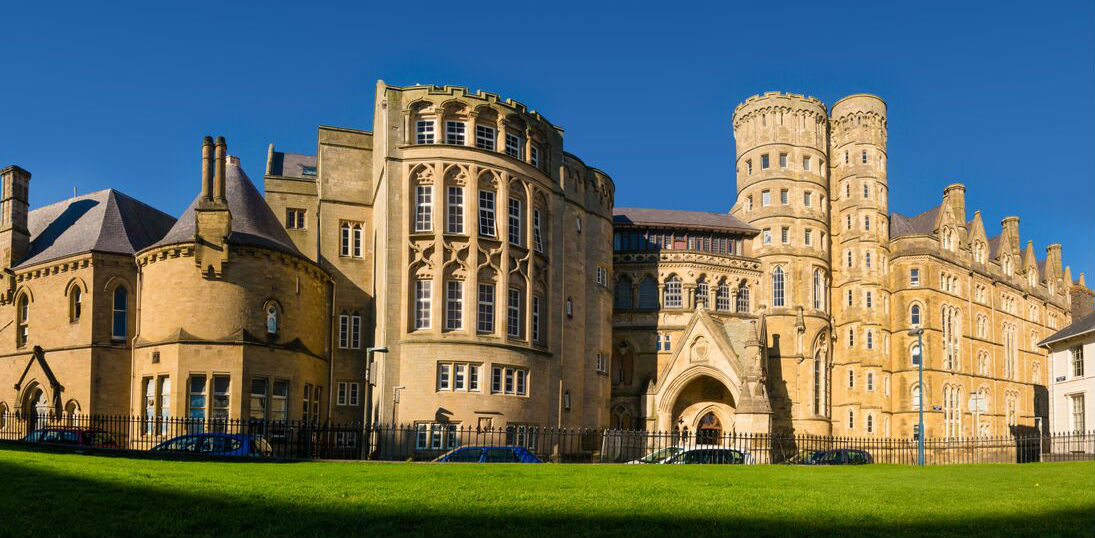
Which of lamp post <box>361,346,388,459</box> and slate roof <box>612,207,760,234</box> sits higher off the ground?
slate roof <box>612,207,760,234</box>

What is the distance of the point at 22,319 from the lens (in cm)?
4578

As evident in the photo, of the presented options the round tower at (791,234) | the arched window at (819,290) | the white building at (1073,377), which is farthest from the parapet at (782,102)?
the white building at (1073,377)

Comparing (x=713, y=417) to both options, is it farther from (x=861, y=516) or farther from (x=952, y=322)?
Answer: (x=861, y=516)

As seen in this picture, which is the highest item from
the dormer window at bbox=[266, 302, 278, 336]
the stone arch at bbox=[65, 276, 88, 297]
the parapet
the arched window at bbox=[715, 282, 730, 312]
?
the parapet

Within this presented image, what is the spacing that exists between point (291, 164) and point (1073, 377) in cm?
4504

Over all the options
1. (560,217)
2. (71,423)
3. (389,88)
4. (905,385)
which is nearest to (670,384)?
(560,217)

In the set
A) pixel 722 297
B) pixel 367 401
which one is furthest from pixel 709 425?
pixel 367 401

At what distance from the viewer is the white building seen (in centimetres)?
4988

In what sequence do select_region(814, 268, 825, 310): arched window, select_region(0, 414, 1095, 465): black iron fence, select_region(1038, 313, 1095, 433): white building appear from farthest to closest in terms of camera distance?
select_region(814, 268, 825, 310): arched window → select_region(1038, 313, 1095, 433): white building → select_region(0, 414, 1095, 465): black iron fence

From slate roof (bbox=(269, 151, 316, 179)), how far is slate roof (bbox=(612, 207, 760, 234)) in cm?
2005

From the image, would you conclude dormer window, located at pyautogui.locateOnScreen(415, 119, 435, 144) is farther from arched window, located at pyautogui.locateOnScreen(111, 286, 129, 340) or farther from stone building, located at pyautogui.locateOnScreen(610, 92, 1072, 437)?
stone building, located at pyautogui.locateOnScreen(610, 92, 1072, 437)

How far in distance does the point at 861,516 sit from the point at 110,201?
41050 millimetres

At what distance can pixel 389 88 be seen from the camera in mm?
44969

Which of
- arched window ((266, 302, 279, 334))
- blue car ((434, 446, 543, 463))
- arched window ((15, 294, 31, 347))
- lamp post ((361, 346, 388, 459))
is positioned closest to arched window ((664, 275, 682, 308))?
lamp post ((361, 346, 388, 459))
